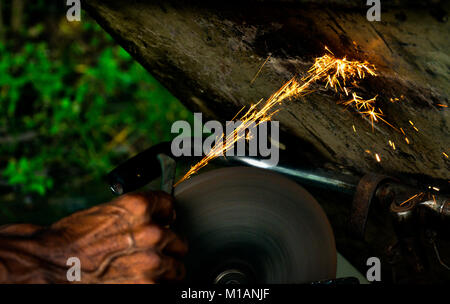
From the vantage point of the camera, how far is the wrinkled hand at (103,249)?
112cm

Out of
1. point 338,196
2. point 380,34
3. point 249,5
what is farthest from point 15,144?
point 380,34

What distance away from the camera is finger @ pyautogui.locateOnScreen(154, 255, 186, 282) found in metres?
1.13

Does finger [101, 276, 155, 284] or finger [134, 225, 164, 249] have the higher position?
finger [134, 225, 164, 249]

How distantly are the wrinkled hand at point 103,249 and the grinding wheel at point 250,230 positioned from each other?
273mm

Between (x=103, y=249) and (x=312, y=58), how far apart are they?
0.81m

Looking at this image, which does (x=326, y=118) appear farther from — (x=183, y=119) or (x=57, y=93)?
(x=57, y=93)

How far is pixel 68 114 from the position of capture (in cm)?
461

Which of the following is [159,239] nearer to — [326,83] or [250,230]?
[250,230]

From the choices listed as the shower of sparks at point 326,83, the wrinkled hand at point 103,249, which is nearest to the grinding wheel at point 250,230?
the shower of sparks at point 326,83

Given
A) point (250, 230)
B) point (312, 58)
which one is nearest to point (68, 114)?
point (250, 230)

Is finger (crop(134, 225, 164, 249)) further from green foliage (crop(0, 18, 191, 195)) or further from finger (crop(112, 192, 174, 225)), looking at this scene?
green foliage (crop(0, 18, 191, 195))

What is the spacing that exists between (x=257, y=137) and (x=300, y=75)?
2.09 feet

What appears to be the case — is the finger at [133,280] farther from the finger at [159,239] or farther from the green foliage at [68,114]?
the green foliage at [68,114]

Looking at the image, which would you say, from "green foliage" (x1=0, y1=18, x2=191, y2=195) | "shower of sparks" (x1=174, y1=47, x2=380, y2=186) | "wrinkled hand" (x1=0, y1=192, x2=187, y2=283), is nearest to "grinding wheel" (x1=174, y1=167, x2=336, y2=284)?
"shower of sparks" (x1=174, y1=47, x2=380, y2=186)
